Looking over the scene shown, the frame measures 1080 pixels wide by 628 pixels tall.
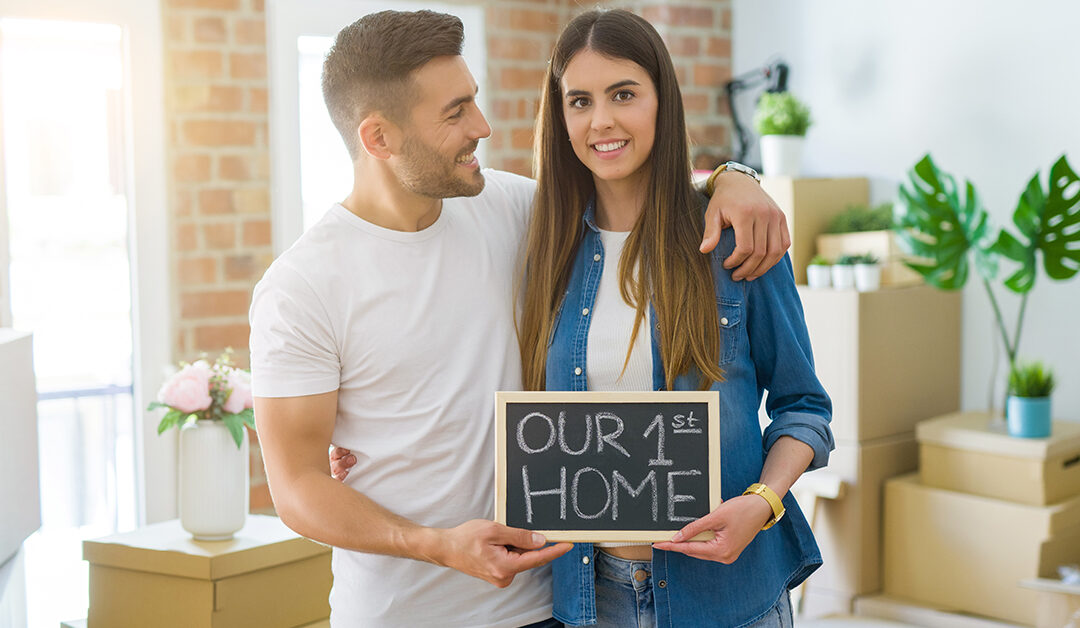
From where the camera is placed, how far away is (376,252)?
147cm

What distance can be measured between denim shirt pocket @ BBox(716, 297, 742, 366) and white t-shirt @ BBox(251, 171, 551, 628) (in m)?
0.29

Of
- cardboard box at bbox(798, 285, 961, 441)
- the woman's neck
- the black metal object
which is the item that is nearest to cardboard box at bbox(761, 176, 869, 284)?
cardboard box at bbox(798, 285, 961, 441)

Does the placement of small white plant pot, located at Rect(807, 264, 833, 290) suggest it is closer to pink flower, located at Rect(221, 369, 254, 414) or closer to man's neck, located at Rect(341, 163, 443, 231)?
pink flower, located at Rect(221, 369, 254, 414)

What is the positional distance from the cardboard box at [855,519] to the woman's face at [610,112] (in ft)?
Answer: 5.73

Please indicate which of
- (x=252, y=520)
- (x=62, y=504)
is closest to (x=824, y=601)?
(x=252, y=520)

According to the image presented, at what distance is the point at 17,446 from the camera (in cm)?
185

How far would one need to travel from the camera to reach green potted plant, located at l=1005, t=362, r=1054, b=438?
2785mm

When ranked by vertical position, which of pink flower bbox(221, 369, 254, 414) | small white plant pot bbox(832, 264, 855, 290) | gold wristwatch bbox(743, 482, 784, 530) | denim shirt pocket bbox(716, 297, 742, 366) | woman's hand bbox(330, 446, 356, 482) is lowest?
gold wristwatch bbox(743, 482, 784, 530)

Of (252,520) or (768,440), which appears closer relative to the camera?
(768,440)

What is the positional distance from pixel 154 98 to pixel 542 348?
2036 millimetres

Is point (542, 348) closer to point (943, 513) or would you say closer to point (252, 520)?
point (252, 520)

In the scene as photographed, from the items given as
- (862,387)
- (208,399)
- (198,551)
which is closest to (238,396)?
(208,399)

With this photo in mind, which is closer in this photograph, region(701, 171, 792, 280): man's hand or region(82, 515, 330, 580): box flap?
region(701, 171, 792, 280): man's hand

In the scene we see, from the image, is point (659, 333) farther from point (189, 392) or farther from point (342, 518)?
point (189, 392)
